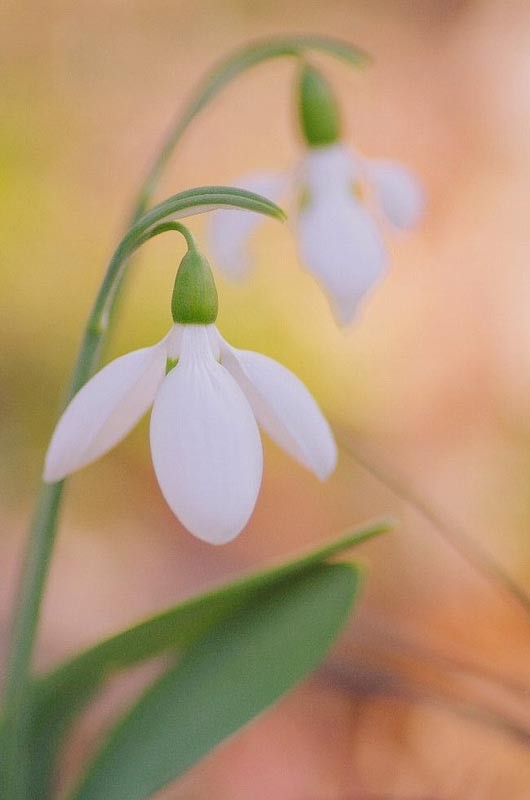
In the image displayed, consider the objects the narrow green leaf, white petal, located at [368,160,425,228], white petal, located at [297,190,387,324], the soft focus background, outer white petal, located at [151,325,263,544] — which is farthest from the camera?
the soft focus background

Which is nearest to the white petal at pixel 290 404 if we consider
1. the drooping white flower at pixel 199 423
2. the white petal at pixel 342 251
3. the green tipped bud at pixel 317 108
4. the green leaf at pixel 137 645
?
the drooping white flower at pixel 199 423

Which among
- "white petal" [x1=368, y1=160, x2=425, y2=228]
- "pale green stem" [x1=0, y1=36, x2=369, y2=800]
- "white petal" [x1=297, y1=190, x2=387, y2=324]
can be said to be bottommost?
"pale green stem" [x1=0, y1=36, x2=369, y2=800]

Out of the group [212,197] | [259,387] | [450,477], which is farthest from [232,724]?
[450,477]

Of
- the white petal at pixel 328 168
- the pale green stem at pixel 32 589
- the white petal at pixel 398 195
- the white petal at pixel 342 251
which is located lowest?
the pale green stem at pixel 32 589

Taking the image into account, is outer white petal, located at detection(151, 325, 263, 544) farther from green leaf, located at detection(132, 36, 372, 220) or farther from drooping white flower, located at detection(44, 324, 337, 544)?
green leaf, located at detection(132, 36, 372, 220)

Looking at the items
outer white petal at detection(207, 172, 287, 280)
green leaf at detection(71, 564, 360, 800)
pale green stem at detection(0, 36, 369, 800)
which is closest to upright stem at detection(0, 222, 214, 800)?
pale green stem at detection(0, 36, 369, 800)

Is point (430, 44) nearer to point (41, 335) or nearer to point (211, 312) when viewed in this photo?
point (41, 335)

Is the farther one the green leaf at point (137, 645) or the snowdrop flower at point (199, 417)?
the green leaf at point (137, 645)

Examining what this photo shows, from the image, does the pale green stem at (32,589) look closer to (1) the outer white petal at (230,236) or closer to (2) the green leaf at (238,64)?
(2) the green leaf at (238,64)
